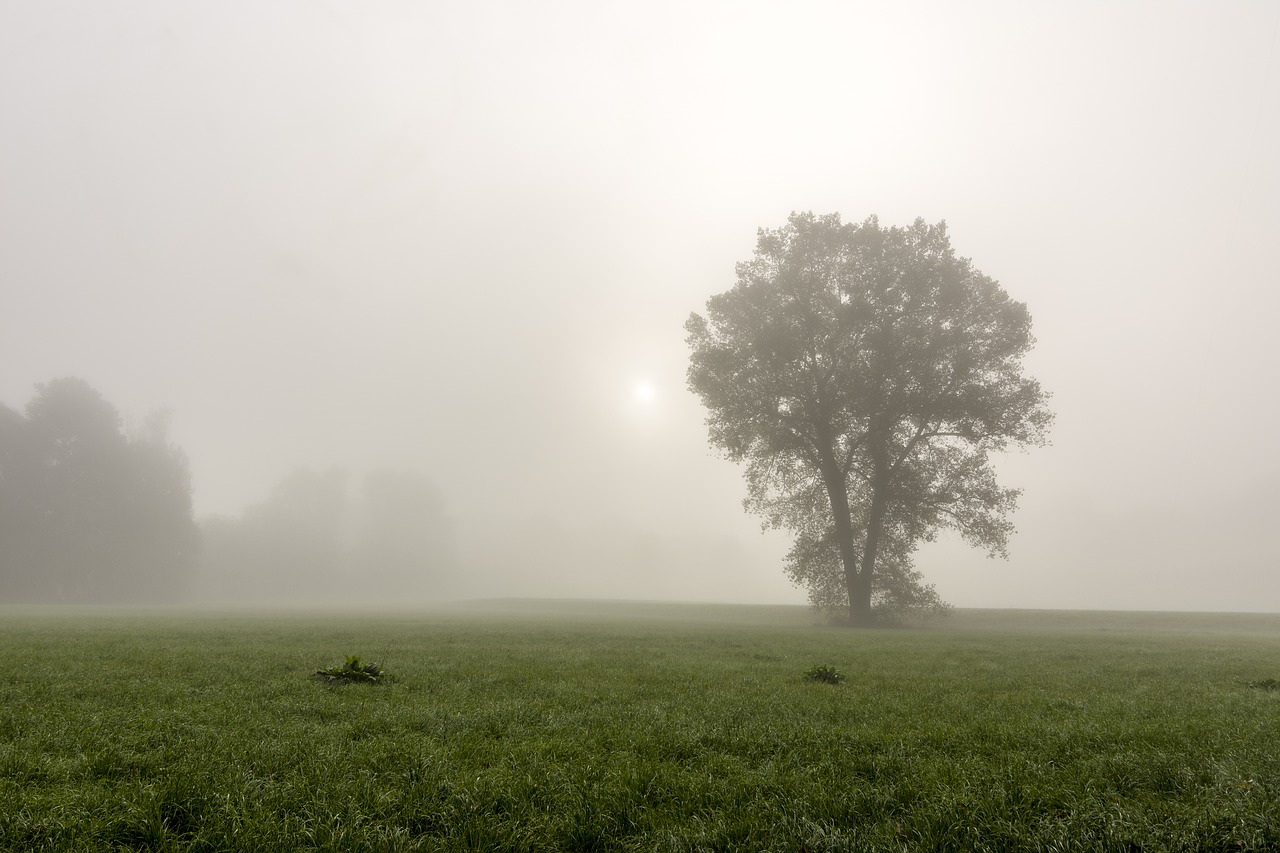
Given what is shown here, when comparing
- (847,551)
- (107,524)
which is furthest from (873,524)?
(107,524)

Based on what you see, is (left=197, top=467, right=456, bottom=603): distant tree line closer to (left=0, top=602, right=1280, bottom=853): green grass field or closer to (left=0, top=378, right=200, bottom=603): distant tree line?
(left=0, top=378, right=200, bottom=603): distant tree line

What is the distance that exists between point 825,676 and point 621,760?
291 inches

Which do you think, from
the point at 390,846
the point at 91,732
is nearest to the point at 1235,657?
the point at 390,846

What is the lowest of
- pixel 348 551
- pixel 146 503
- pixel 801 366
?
pixel 348 551

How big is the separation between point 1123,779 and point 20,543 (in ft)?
294

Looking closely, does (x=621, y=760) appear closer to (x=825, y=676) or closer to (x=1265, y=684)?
(x=825, y=676)

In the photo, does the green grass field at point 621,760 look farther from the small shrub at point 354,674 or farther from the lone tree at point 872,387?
the lone tree at point 872,387

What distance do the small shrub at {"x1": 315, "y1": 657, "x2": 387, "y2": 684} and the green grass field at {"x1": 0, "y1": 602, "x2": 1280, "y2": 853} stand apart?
19.1 inches

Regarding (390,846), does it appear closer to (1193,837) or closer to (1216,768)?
(1193,837)

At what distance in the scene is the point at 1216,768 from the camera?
6.52 metres

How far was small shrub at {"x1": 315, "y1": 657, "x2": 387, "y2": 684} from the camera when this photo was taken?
37.7 ft

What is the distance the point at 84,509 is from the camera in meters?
66.1

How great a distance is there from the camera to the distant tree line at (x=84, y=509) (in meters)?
62.2

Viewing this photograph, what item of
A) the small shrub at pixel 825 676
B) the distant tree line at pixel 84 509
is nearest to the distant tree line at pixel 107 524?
the distant tree line at pixel 84 509
